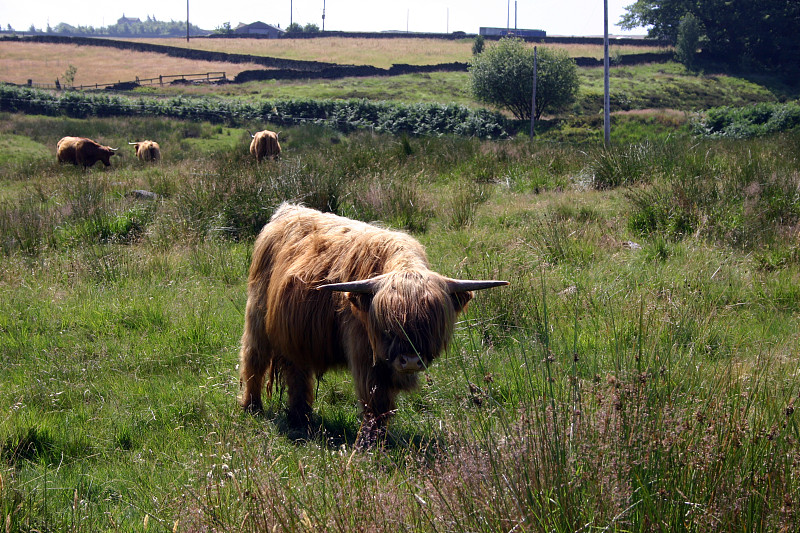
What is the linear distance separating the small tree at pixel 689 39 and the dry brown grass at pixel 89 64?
4105 cm

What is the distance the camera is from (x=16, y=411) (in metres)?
4.10

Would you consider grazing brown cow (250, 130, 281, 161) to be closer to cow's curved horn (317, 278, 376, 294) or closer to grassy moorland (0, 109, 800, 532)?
grassy moorland (0, 109, 800, 532)

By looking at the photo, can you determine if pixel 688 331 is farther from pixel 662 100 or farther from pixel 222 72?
pixel 222 72

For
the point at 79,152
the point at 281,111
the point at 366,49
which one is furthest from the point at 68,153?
the point at 366,49

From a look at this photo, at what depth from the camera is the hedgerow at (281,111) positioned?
3356cm

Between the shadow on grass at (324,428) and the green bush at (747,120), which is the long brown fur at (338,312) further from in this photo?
the green bush at (747,120)

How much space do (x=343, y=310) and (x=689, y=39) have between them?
68.3 metres

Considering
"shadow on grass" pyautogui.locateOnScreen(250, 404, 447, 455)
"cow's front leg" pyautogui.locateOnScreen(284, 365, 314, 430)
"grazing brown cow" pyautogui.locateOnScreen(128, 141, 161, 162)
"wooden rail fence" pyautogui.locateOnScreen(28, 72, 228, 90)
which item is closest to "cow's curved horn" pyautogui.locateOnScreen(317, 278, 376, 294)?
"shadow on grass" pyautogui.locateOnScreen(250, 404, 447, 455)

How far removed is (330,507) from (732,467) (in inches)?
51.8

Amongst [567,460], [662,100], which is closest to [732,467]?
[567,460]

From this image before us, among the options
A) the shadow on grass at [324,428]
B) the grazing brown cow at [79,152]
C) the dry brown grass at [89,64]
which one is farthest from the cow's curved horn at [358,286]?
the dry brown grass at [89,64]

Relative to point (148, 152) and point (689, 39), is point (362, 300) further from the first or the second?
point (689, 39)

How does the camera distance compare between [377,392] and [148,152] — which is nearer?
[377,392]

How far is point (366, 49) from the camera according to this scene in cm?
7469
